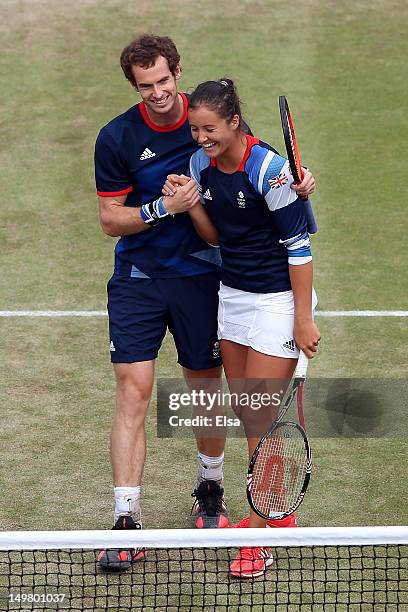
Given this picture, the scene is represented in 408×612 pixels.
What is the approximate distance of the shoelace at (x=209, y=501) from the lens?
736 centimetres

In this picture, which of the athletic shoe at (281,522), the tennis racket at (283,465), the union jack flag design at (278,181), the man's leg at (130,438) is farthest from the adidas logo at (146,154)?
the athletic shoe at (281,522)

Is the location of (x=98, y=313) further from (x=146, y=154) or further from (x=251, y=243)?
(x=251, y=243)

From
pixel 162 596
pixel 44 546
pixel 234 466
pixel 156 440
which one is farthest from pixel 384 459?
pixel 44 546

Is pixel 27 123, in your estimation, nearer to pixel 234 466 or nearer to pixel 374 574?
pixel 234 466

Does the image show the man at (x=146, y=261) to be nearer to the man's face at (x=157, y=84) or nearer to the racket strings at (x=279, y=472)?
the man's face at (x=157, y=84)

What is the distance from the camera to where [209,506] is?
24.1ft

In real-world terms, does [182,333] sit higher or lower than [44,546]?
higher

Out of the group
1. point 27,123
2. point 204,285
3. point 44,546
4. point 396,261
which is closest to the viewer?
point 44,546

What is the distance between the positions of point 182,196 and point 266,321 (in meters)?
0.82

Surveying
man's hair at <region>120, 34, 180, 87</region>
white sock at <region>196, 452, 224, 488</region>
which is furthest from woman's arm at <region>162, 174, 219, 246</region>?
white sock at <region>196, 452, 224, 488</region>

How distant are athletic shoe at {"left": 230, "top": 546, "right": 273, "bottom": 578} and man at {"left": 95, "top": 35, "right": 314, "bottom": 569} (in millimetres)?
525

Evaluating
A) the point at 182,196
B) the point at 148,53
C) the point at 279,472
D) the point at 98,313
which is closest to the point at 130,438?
the point at 279,472

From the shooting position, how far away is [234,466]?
799 centimetres

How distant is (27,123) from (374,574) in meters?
8.55
